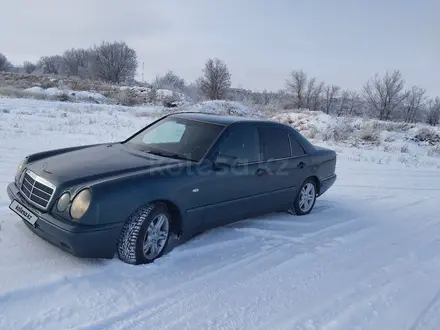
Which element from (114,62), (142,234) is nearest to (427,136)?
(142,234)

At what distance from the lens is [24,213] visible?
3438mm

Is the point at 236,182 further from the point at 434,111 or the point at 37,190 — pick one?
the point at 434,111

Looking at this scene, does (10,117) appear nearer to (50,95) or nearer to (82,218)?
(82,218)

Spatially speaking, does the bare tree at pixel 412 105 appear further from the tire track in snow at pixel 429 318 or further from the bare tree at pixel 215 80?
the tire track in snow at pixel 429 318

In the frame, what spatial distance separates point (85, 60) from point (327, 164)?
243ft

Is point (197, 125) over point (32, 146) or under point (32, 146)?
over

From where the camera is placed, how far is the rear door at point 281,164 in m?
4.88

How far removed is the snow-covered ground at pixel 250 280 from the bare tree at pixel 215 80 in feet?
136

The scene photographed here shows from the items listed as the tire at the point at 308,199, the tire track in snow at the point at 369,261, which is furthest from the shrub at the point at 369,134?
the tire at the point at 308,199

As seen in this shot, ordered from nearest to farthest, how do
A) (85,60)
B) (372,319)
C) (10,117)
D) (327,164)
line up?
(372,319)
(327,164)
(10,117)
(85,60)

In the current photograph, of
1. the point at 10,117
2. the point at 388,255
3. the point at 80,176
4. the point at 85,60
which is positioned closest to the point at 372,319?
the point at 388,255

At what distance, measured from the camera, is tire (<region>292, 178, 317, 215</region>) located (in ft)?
18.1

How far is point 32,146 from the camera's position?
8312 mm

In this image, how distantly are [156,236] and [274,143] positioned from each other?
2204 millimetres
